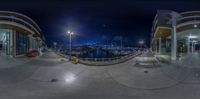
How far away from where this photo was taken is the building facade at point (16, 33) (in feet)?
19.1

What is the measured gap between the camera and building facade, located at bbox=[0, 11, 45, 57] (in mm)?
5832

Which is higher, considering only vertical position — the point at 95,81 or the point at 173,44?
the point at 173,44

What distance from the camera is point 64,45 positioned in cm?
814

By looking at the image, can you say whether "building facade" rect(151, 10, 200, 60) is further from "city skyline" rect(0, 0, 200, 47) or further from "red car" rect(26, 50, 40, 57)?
"red car" rect(26, 50, 40, 57)

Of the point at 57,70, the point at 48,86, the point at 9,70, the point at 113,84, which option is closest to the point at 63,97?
the point at 48,86

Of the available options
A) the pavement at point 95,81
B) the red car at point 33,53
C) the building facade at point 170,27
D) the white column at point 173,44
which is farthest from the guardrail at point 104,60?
the red car at point 33,53

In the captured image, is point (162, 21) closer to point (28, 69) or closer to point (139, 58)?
point (139, 58)

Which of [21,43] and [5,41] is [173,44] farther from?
[5,41]

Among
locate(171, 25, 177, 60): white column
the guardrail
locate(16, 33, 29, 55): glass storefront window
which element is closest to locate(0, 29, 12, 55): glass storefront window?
locate(16, 33, 29, 55): glass storefront window

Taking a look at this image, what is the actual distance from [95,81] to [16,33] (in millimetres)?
3107

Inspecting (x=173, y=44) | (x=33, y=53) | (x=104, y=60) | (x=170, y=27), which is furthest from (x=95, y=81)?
(x=173, y=44)

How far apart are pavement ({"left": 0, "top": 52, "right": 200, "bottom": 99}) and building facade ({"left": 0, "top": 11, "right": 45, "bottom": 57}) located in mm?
434

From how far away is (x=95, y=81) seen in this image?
5.74 meters

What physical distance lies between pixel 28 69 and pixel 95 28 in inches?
110
